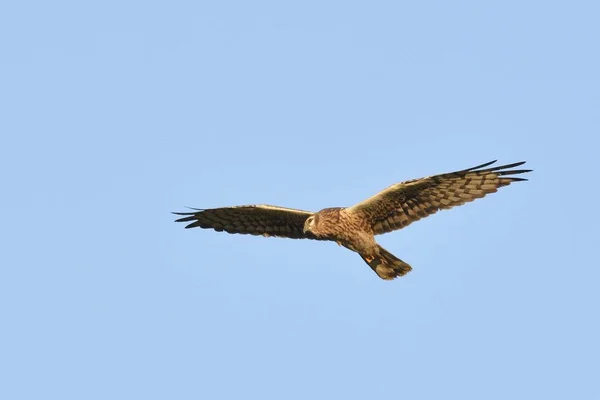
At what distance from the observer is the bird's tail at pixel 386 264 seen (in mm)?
17188

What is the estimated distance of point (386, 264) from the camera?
679 inches

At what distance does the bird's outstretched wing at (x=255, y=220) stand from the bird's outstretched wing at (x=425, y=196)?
97 centimetres

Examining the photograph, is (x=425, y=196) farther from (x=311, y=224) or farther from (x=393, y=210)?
(x=311, y=224)

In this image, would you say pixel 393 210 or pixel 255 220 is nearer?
pixel 393 210

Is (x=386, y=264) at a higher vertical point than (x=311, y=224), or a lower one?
lower

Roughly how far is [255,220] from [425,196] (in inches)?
102

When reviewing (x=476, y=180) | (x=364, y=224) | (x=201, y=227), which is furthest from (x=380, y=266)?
(x=201, y=227)

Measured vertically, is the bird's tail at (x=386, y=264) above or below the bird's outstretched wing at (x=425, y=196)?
below

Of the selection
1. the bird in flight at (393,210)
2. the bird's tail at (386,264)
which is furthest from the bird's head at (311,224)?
the bird's tail at (386,264)

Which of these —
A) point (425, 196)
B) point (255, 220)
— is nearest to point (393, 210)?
point (425, 196)

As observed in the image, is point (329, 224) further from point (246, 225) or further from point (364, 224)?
point (246, 225)

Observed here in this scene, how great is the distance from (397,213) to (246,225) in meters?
2.39

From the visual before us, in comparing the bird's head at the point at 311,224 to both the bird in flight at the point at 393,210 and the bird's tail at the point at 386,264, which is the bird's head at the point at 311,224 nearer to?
the bird in flight at the point at 393,210

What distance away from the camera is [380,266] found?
17297 mm
